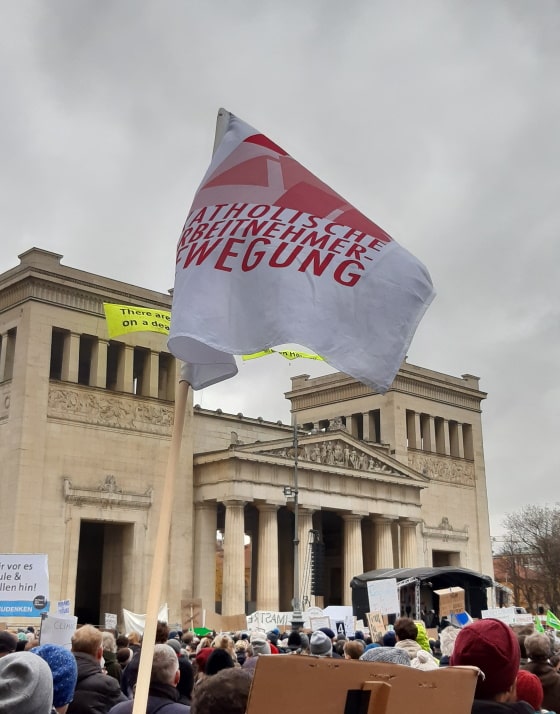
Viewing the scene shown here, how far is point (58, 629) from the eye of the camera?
11188 millimetres

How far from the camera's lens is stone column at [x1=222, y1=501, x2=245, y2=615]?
4109 centimetres

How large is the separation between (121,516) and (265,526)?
7683mm

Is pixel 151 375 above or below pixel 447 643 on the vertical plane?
above

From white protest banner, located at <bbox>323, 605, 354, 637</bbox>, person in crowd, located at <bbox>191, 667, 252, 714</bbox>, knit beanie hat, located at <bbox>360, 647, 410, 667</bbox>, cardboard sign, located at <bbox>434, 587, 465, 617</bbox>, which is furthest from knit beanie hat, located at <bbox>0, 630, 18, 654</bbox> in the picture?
white protest banner, located at <bbox>323, 605, 354, 637</bbox>

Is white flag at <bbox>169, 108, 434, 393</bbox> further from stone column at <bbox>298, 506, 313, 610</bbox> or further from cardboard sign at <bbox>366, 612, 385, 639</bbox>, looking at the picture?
stone column at <bbox>298, 506, 313, 610</bbox>

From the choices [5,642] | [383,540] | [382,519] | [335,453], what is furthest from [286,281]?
[383,540]

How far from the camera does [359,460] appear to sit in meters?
49.4

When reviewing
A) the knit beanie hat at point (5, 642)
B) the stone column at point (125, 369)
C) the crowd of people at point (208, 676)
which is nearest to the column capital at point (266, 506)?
the stone column at point (125, 369)

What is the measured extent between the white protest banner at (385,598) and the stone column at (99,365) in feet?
74.6

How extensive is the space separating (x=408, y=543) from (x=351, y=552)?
220 inches

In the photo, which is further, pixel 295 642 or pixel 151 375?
pixel 151 375

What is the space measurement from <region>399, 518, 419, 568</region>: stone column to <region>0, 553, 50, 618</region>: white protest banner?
37.9 m

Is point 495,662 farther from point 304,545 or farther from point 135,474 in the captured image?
point 304,545

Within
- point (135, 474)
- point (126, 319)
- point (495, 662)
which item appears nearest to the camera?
point (495, 662)
